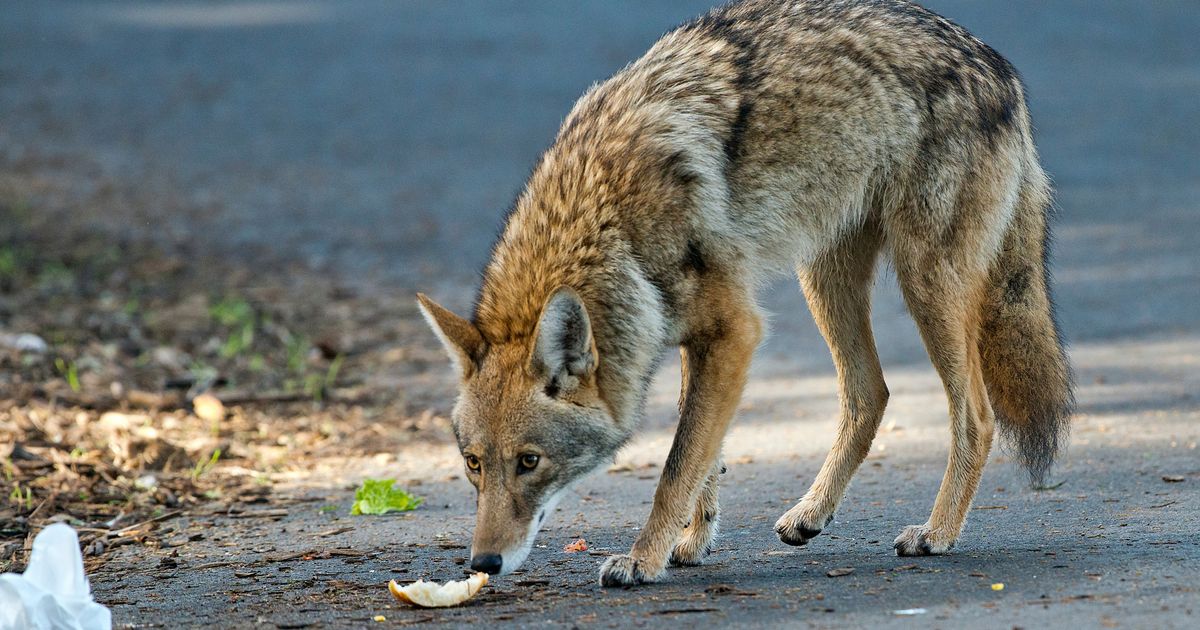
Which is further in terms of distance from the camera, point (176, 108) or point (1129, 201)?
point (176, 108)

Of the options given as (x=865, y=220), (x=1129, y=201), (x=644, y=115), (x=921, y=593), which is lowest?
(x=1129, y=201)

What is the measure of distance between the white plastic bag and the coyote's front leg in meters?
2.21

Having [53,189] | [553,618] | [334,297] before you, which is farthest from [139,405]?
[53,189]

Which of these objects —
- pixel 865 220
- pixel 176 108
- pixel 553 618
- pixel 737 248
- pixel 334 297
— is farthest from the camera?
pixel 176 108

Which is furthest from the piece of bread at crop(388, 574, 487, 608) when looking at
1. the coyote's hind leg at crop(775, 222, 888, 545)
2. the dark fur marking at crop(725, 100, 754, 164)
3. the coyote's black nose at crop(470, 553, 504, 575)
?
the dark fur marking at crop(725, 100, 754, 164)

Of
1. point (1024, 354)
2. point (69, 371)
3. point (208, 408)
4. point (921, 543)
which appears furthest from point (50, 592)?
Result: point (69, 371)

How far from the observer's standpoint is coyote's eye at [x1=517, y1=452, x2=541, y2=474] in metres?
5.38

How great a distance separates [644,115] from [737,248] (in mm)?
719

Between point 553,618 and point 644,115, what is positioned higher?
point 644,115

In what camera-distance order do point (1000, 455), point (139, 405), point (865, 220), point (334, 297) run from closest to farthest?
point (865, 220) < point (1000, 455) < point (139, 405) < point (334, 297)

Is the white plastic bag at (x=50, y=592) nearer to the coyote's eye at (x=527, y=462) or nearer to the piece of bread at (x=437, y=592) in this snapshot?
the piece of bread at (x=437, y=592)

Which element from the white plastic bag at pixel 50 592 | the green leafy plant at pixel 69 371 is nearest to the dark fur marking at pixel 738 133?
the white plastic bag at pixel 50 592

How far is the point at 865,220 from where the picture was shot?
6.43m

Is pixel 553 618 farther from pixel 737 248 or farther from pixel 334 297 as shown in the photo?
pixel 334 297
